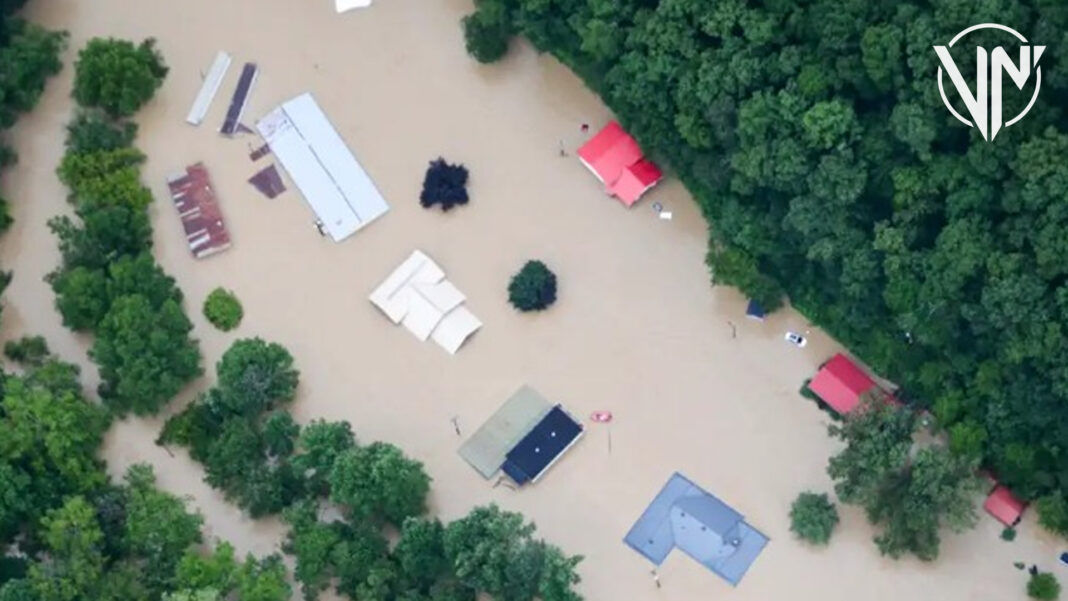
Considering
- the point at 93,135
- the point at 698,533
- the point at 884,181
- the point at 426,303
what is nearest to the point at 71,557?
the point at 426,303

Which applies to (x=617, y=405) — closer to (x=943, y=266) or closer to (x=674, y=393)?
(x=674, y=393)

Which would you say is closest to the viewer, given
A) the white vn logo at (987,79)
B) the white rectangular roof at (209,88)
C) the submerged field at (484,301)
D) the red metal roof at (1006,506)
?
the white vn logo at (987,79)

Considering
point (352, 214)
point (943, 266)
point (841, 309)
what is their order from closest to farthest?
point (943, 266), point (841, 309), point (352, 214)

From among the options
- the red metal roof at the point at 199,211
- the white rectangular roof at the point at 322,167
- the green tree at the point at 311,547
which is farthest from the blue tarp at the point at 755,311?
the red metal roof at the point at 199,211

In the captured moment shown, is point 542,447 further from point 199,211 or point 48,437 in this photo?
point 48,437

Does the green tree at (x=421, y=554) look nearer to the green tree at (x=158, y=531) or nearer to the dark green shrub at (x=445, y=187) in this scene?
the green tree at (x=158, y=531)

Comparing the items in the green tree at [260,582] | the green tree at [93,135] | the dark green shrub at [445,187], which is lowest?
the green tree at [260,582]

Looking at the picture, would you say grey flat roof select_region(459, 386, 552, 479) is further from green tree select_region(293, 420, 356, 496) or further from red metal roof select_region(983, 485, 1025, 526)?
red metal roof select_region(983, 485, 1025, 526)

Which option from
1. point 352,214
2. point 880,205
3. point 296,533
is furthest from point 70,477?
point 880,205
